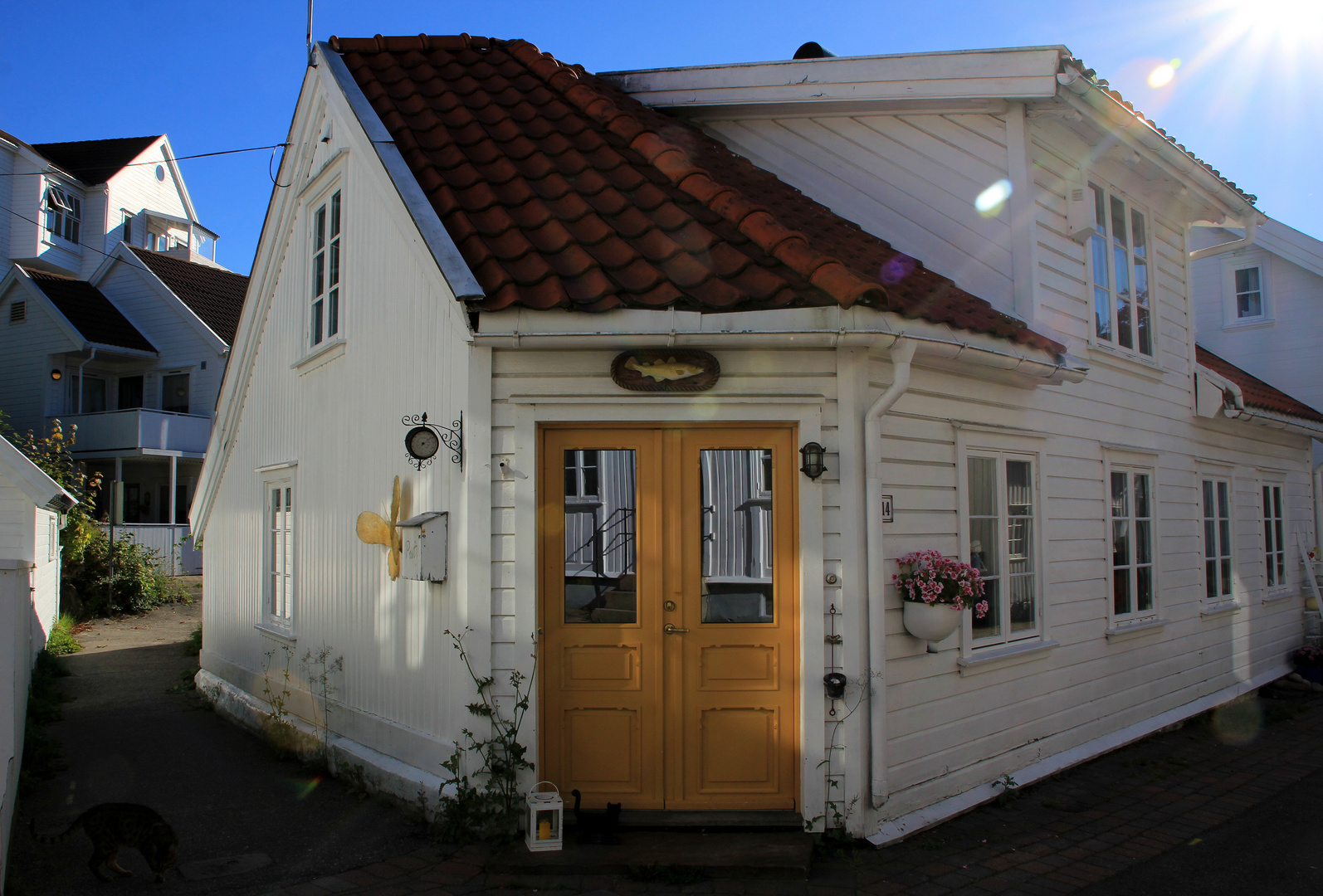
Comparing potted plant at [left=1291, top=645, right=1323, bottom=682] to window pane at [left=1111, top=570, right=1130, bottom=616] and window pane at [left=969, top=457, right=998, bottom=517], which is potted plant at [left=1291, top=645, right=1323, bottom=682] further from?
window pane at [left=969, top=457, right=998, bottom=517]

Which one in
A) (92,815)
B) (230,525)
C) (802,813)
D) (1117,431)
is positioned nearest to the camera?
(92,815)

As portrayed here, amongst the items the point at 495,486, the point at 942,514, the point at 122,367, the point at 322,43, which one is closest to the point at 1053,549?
the point at 942,514

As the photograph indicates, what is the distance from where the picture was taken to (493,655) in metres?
5.33

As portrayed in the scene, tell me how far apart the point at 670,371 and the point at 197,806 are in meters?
4.20

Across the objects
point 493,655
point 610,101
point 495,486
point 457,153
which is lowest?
point 493,655

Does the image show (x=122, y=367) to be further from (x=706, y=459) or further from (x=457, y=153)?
(x=706, y=459)

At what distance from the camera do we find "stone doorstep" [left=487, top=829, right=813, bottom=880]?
15.6 feet

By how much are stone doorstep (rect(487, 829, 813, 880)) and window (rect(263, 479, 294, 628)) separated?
4.31 metres

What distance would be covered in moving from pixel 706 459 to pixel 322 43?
5.15 metres

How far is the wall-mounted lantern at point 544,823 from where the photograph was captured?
4.95m

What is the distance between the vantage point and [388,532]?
20.5 ft

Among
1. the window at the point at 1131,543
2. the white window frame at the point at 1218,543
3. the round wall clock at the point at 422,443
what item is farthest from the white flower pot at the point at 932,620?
the white window frame at the point at 1218,543

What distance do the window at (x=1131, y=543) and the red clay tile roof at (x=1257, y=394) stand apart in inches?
97.1

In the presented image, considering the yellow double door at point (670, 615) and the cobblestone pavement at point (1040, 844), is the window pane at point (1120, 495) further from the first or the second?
the yellow double door at point (670, 615)
